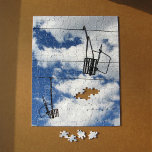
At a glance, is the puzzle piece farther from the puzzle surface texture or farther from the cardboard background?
the cardboard background
